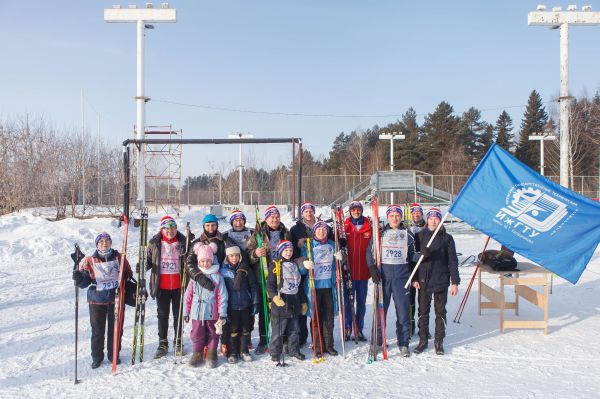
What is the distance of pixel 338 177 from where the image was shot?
3900 centimetres

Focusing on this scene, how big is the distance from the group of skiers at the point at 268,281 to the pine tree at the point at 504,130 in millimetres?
53175

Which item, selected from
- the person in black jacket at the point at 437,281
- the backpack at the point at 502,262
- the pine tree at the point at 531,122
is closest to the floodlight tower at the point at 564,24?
the backpack at the point at 502,262

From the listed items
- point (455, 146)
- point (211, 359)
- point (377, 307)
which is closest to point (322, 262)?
point (377, 307)

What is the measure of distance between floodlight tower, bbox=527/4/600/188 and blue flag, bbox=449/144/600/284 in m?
14.8

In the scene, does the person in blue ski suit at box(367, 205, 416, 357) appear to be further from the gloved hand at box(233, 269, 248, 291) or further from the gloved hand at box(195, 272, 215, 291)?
the gloved hand at box(195, 272, 215, 291)

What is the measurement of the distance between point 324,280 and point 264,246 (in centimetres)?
88

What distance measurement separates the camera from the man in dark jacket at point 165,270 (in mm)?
5555

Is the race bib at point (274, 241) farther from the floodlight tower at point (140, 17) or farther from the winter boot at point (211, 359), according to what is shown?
the floodlight tower at point (140, 17)

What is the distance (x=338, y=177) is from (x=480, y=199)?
3312cm

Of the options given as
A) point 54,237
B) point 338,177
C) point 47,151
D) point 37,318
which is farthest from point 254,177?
point 37,318

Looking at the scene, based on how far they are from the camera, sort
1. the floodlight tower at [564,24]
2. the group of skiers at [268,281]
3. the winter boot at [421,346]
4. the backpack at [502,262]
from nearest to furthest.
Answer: the group of skiers at [268,281], the winter boot at [421,346], the backpack at [502,262], the floodlight tower at [564,24]

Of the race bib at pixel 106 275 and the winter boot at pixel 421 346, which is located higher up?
the race bib at pixel 106 275

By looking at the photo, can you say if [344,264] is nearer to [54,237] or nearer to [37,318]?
[37,318]

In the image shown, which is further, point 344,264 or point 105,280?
point 344,264
